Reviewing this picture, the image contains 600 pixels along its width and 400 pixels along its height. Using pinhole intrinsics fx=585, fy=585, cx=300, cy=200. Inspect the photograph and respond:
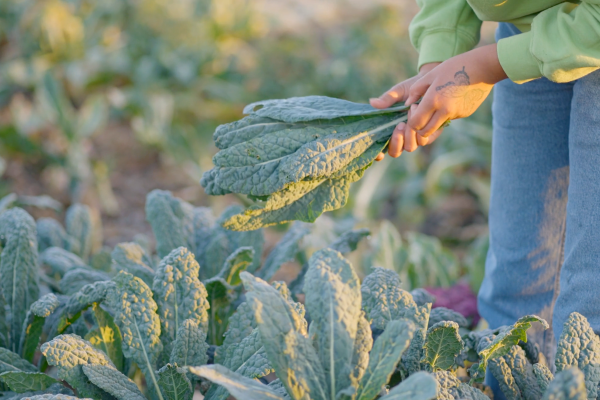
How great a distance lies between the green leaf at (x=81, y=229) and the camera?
2133mm

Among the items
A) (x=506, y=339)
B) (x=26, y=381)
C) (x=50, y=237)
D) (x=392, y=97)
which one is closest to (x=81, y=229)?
(x=50, y=237)

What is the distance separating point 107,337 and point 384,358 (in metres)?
0.73

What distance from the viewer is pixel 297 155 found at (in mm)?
1238

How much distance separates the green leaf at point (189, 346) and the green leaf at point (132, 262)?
15.2 inches

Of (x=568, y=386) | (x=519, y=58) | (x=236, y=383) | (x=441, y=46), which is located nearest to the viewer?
(x=568, y=386)

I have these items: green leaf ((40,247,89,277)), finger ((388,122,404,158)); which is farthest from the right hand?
green leaf ((40,247,89,277))

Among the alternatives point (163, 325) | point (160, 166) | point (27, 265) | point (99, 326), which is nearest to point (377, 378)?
point (163, 325)

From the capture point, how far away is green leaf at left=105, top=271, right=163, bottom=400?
1.30 m

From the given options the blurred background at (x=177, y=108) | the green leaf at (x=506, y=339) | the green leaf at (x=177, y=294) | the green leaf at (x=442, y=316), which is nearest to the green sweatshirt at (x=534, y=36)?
the green leaf at (x=506, y=339)

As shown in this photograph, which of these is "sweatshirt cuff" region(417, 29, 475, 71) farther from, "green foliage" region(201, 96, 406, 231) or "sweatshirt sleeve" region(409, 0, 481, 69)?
"green foliage" region(201, 96, 406, 231)

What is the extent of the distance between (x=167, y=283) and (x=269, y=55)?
3278 mm

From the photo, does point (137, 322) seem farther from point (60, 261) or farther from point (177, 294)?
point (60, 261)

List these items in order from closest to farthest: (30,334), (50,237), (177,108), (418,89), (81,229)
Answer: (418,89), (30,334), (50,237), (81,229), (177,108)

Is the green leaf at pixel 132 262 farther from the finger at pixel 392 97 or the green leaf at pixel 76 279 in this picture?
the finger at pixel 392 97
